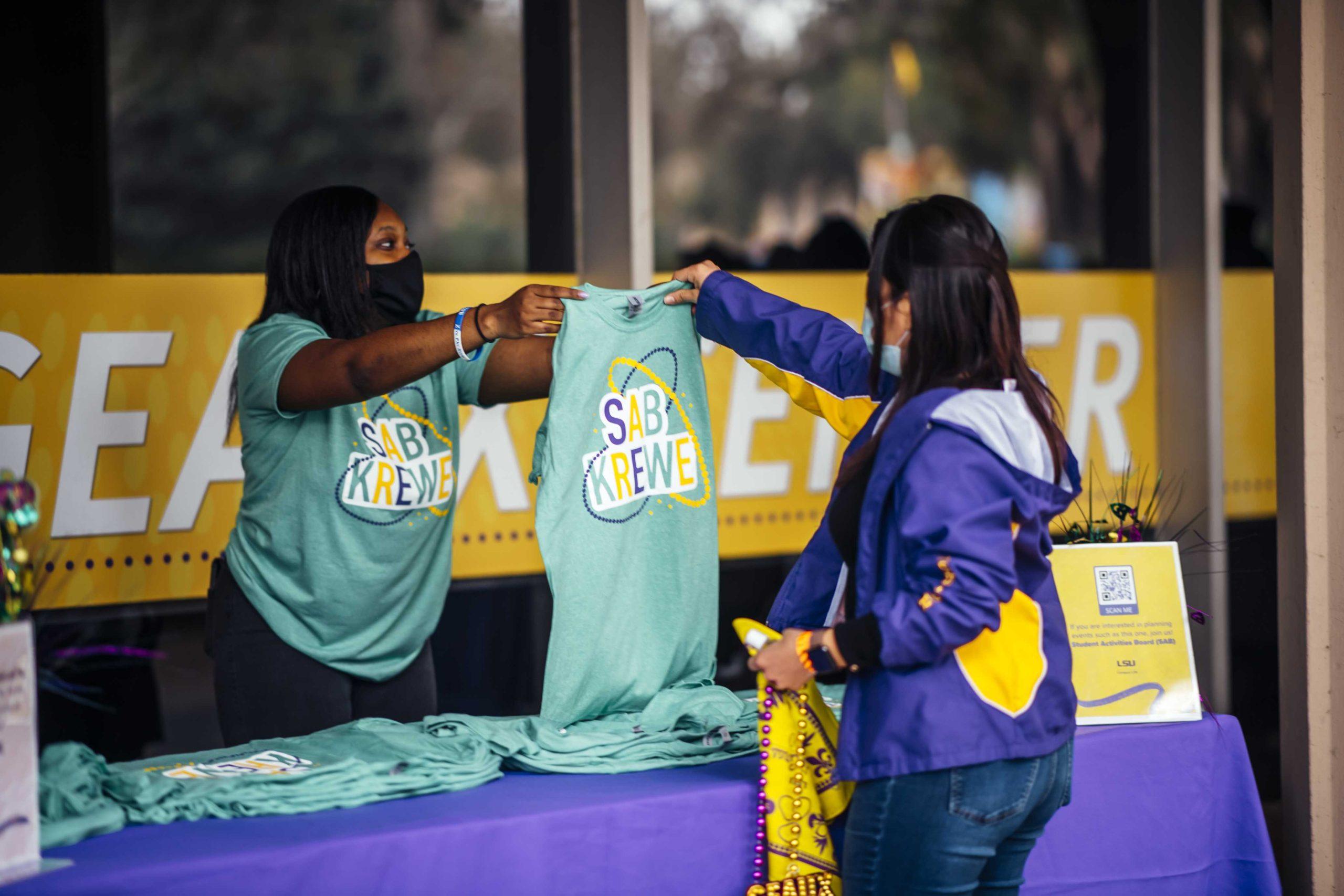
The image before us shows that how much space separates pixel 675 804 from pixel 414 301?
1203mm

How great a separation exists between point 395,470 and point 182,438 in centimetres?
129

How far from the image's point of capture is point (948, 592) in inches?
63.9

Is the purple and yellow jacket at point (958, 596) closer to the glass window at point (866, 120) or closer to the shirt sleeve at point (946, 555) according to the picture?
the shirt sleeve at point (946, 555)

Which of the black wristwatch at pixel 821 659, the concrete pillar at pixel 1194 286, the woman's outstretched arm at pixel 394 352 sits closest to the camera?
the black wristwatch at pixel 821 659

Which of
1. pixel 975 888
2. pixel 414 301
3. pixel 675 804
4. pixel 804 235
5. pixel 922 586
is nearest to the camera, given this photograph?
pixel 922 586

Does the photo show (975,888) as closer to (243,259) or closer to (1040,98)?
(243,259)

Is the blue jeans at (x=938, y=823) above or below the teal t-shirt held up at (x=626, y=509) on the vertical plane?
below

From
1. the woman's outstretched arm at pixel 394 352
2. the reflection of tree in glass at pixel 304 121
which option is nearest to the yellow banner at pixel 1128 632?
the woman's outstretched arm at pixel 394 352

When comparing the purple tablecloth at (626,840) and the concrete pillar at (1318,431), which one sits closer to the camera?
the purple tablecloth at (626,840)

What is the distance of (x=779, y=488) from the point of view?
4.11 metres

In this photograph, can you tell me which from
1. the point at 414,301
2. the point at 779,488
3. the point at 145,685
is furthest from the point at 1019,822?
the point at 145,685

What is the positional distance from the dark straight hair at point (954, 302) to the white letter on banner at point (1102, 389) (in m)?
2.77

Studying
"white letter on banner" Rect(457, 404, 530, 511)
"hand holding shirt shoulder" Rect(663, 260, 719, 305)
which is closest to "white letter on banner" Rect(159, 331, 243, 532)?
"white letter on banner" Rect(457, 404, 530, 511)

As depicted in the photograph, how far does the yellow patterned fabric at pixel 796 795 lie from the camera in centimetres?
204
